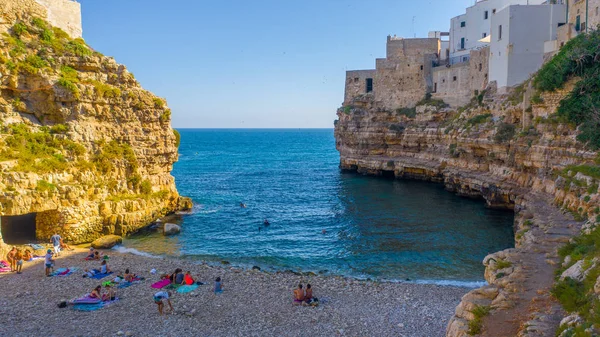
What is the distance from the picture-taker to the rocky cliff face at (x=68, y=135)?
21.5m

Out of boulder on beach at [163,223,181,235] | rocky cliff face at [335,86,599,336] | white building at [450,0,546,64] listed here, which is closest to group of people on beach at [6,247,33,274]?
boulder on beach at [163,223,181,235]

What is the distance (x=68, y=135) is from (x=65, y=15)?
857 cm

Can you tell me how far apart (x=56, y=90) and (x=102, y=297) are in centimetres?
1357

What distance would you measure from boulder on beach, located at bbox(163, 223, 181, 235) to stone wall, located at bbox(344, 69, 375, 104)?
37559 mm

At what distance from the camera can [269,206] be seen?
35969 mm

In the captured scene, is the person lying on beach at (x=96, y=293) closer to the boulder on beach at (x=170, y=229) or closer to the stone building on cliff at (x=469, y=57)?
the boulder on beach at (x=170, y=229)

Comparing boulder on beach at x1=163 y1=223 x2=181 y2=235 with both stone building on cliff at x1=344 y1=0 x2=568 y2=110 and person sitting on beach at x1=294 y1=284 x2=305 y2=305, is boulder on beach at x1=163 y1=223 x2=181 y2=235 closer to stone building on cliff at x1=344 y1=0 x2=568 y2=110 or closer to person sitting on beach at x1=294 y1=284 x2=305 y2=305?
person sitting on beach at x1=294 y1=284 x2=305 y2=305

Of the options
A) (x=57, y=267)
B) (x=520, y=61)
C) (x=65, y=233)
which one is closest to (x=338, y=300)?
(x=57, y=267)

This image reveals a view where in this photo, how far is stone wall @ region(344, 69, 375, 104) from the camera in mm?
57469

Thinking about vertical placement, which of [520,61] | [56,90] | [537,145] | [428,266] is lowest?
[428,266]

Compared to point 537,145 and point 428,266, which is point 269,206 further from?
Result: point 537,145

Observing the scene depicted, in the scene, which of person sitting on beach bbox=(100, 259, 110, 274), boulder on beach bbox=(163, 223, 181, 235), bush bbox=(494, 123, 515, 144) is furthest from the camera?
bush bbox=(494, 123, 515, 144)

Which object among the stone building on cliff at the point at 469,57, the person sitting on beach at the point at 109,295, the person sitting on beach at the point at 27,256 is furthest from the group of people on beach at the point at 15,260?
the stone building on cliff at the point at 469,57

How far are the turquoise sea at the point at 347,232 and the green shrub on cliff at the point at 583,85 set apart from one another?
720cm
